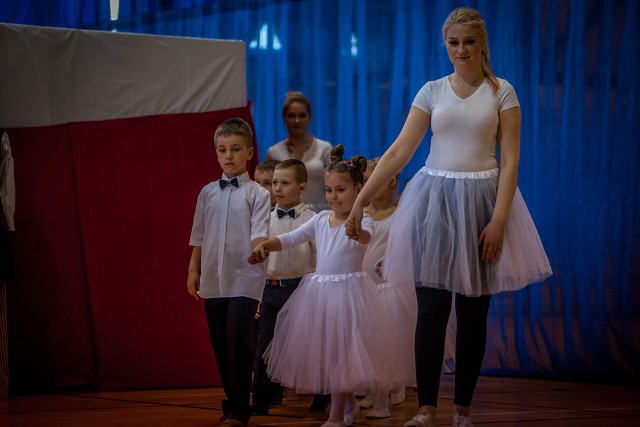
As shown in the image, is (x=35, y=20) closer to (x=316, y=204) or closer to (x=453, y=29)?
(x=316, y=204)

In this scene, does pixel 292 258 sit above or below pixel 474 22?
below

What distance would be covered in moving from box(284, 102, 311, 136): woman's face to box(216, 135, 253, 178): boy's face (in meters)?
1.76

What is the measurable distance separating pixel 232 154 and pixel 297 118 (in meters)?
1.81

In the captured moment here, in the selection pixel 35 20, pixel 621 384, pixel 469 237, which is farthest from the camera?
pixel 35 20

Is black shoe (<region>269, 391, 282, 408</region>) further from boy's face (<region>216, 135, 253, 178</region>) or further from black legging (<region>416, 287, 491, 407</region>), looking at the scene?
black legging (<region>416, 287, 491, 407</region>)

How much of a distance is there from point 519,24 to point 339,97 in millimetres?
1300

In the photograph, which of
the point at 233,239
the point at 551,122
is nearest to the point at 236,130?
the point at 233,239

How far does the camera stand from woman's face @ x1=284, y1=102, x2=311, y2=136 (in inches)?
210

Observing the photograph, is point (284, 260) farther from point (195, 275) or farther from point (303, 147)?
point (303, 147)

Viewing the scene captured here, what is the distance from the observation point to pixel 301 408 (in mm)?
4152

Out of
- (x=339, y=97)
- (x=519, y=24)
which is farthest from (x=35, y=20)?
(x=519, y=24)

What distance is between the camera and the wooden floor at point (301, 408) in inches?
137

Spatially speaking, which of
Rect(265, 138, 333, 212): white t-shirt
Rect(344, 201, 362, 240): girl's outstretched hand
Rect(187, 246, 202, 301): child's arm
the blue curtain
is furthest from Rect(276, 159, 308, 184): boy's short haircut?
the blue curtain

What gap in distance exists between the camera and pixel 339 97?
6055 mm
